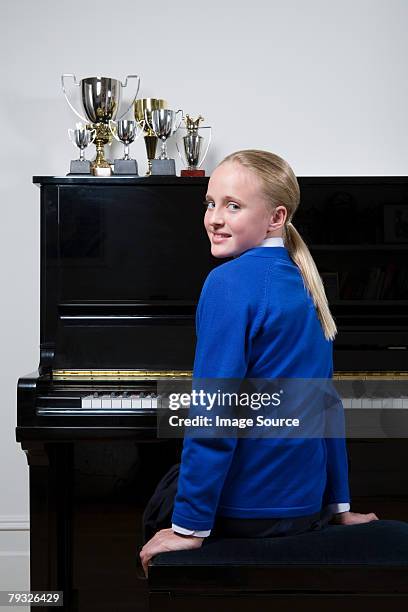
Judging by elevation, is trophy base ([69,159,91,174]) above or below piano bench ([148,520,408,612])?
above

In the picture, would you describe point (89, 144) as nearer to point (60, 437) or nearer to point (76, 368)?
point (76, 368)

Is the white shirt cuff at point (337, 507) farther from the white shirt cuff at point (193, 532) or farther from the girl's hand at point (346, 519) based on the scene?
the white shirt cuff at point (193, 532)

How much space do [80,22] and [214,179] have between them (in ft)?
7.20

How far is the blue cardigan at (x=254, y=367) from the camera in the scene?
4.39 ft

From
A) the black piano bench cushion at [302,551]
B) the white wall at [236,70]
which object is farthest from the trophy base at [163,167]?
the black piano bench cushion at [302,551]

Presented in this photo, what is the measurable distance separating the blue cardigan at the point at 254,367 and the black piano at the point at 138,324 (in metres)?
1.07

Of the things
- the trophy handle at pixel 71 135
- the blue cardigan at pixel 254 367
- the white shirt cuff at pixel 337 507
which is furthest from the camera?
the trophy handle at pixel 71 135

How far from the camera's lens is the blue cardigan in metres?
1.34

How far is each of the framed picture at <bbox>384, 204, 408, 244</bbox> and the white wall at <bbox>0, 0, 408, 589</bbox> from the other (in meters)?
0.61

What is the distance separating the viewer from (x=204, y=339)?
1.35m

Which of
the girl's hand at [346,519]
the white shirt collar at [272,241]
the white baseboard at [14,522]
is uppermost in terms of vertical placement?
the white shirt collar at [272,241]

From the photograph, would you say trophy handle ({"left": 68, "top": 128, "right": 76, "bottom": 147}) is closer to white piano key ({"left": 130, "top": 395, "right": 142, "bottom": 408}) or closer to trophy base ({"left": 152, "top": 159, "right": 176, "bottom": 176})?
trophy base ({"left": 152, "top": 159, "right": 176, "bottom": 176})

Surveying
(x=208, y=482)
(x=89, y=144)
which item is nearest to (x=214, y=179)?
(x=208, y=482)

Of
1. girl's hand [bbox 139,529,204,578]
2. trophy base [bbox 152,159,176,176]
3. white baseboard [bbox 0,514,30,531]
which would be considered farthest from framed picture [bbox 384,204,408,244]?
white baseboard [bbox 0,514,30,531]
